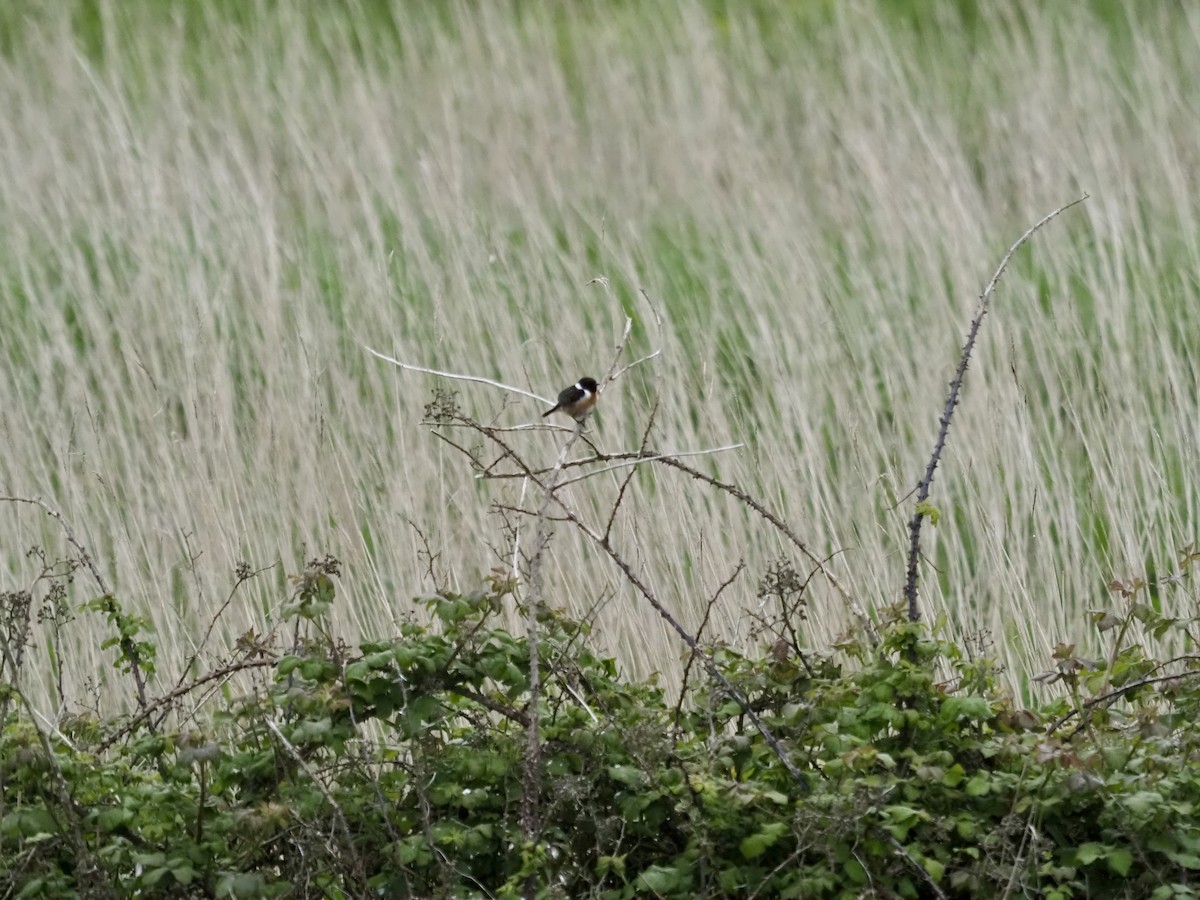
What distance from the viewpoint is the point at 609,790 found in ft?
8.64

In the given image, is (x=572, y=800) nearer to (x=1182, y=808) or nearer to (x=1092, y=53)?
(x=1182, y=808)

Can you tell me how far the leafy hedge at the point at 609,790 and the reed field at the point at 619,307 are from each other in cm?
40

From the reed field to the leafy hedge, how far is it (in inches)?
15.8

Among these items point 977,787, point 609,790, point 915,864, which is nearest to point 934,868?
point 915,864

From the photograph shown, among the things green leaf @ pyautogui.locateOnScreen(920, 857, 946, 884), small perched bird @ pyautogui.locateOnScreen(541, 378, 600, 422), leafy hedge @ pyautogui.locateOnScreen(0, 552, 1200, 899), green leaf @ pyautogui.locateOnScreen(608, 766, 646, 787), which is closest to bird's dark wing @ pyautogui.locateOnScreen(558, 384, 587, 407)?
small perched bird @ pyautogui.locateOnScreen(541, 378, 600, 422)

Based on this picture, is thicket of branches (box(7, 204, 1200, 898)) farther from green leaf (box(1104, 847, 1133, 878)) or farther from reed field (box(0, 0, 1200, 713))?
reed field (box(0, 0, 1200, 713))

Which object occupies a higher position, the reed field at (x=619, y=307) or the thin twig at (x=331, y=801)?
the reed field at (x=619, y=307)

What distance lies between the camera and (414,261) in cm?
550

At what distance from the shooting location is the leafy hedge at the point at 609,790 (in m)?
2.34

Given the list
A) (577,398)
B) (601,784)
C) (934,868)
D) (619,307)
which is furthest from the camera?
(619,307)

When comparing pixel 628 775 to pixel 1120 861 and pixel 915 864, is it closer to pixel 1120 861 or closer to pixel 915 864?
pixel 915 864

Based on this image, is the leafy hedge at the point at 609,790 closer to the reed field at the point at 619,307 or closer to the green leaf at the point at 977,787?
the green leaf at the point at 977,787

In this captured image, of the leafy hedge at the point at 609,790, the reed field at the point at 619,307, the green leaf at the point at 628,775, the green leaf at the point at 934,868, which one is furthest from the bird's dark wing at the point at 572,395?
the green leaf at the point at 934,868

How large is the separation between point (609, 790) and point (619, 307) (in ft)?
7.58
